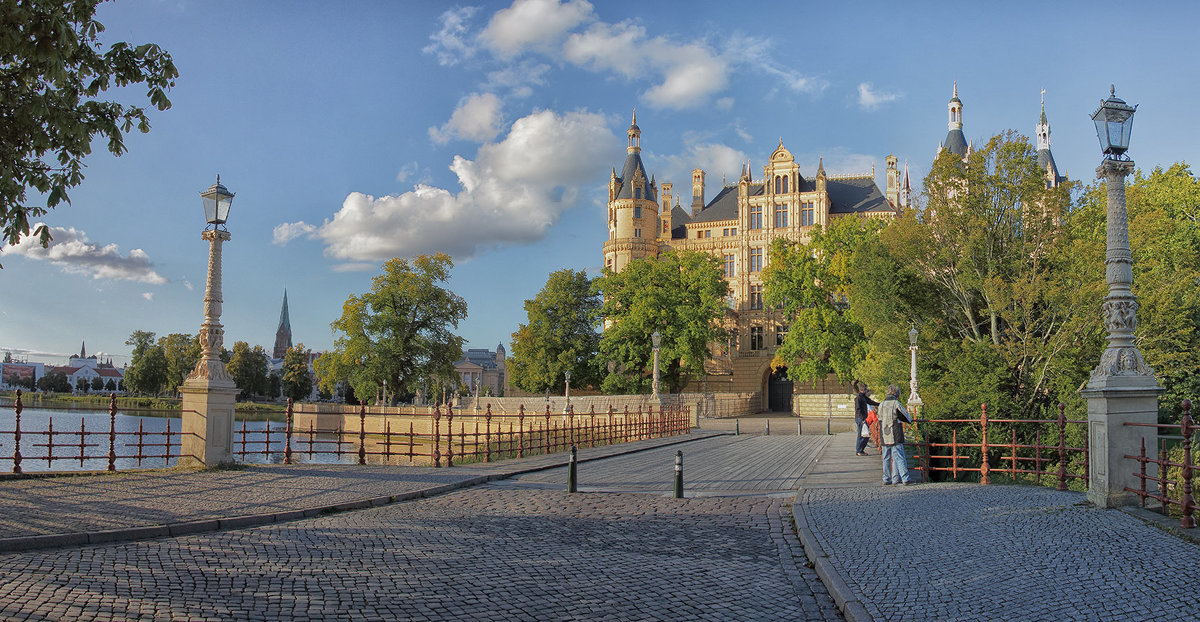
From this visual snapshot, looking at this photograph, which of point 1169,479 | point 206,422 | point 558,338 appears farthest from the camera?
point 558,338

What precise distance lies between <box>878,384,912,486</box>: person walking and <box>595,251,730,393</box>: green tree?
3942 centimetres

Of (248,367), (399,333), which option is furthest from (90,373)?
(399,333)

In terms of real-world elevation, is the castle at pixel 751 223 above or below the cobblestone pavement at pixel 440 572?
above

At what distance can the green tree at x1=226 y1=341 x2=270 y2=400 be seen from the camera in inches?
3253

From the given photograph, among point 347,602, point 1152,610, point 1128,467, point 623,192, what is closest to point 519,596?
point 347,602

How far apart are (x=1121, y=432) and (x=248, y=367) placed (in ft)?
286

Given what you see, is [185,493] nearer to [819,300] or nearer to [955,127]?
[819,300]

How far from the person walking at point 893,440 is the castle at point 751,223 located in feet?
158

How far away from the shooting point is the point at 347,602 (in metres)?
5.79

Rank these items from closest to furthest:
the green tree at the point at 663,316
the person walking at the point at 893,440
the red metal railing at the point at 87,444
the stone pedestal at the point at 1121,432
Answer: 1. the stone pedestal at the point at 1121,432
2. the red metal railing at the point at 87,444
3. the person walking at the point at 893,440
4. the green tree at the point at 663,316

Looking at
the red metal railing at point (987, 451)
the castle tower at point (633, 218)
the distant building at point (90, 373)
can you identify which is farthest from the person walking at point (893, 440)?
the distant building at point (90, 373)

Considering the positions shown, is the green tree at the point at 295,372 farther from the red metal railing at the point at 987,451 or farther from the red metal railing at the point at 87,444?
the red metal railing at the point at 987,451

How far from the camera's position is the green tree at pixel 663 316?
2117 inches

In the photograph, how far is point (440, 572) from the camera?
271 inches
